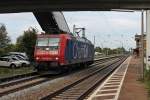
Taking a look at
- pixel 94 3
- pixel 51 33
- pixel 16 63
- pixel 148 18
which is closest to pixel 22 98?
pixel 51 33

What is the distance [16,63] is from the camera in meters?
49.4

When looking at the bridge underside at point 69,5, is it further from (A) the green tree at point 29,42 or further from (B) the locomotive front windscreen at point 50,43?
(A) the green tree at point 29,42

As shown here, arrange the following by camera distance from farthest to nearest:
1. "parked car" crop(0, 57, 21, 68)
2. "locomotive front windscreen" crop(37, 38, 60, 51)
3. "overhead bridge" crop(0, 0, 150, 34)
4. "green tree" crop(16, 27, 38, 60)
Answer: "green tree" crop(16, 27, 38, 60), "parked car" crop(0, 57, 21, 68), "overhead bridge" crop(0, 0, 150, 34), "locomotive front windscreen" crop(37, 38, 60, 51)

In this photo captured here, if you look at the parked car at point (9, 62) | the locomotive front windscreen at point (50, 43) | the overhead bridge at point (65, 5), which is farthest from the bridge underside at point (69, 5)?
the parked car at point (9, 62)

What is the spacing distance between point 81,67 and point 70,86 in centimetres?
2424

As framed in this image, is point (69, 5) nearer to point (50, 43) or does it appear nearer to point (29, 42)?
point (50, 43)

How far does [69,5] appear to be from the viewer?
40.8m

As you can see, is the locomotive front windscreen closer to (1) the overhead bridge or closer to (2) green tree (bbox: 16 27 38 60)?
(1) the overhead bridge

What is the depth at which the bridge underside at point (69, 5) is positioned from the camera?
39469mm

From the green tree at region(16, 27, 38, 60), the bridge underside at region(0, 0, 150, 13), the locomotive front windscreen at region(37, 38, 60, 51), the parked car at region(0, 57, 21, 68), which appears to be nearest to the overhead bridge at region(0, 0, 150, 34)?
the bridge underside at region(0, 0, 150, 13)

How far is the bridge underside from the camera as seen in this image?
129 ft

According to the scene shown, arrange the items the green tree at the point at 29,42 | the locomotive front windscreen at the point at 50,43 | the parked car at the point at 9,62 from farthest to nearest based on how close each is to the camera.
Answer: the green tree at the point at 29,42 < the parked car at the point at 9,62 < the locomotive front windscreen at the point at 50,43

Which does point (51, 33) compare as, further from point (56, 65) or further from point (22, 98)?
point (22, 98)

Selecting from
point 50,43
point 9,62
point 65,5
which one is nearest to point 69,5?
point 65,5
